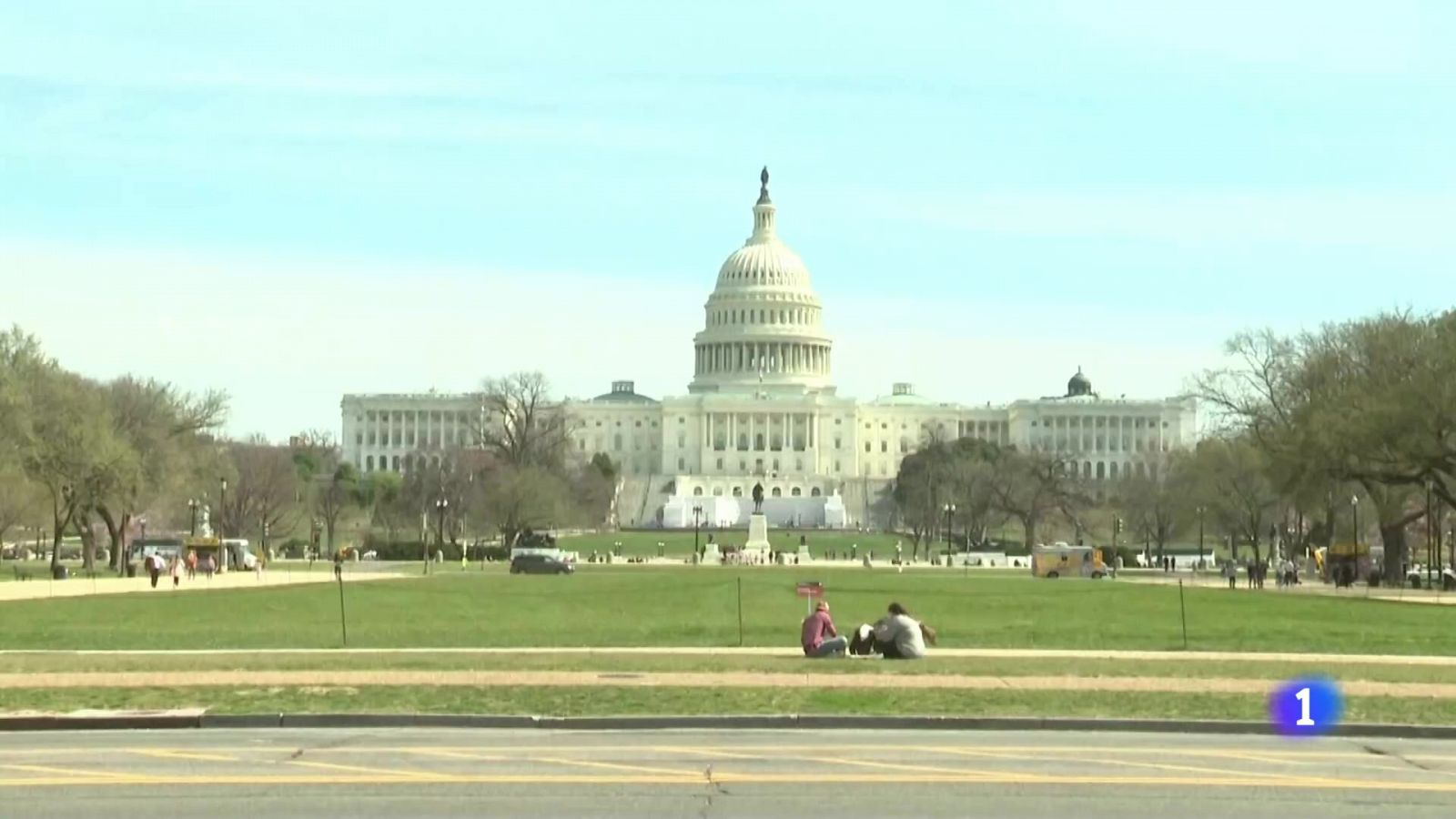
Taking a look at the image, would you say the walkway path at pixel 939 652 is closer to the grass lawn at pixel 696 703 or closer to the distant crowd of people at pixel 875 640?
the distant crowd of people at pixel 875 640

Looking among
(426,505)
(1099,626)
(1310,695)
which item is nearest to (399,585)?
(1099,626)

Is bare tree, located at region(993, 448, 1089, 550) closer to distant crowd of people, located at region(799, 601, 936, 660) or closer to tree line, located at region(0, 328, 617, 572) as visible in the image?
tree line, located at region(0, 328, 617, 572)

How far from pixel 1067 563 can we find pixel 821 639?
56889 mm

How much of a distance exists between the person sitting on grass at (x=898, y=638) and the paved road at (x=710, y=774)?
7820 millimetres

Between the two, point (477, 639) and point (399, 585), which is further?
point (399, 585)

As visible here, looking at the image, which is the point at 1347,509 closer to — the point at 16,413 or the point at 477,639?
the point at 16,413

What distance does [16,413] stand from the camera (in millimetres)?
65125

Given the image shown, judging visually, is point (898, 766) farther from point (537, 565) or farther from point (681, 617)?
point (537, 565)

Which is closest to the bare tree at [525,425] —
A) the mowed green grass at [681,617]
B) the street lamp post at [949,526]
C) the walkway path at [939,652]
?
the street lamp post at [949,526]

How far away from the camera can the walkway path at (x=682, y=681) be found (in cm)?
2289

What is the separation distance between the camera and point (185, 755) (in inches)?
660

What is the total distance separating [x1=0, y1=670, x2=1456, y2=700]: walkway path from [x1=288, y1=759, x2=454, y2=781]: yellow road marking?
6.52 meters

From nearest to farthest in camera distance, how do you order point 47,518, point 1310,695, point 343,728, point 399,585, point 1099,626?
point 343,728
point 1310,695
point 1099,626
point 399,585
point 47,518

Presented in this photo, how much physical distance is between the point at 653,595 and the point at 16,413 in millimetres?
25261
